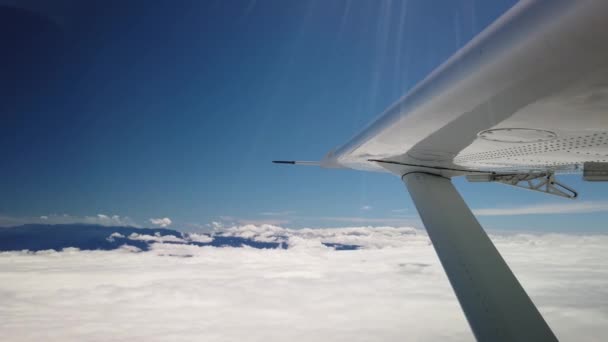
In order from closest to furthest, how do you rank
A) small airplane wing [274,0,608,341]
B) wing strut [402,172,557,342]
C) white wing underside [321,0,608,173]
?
white wing underside [321,0,608,173]
small airplane wing [274,0,608,341]
wing strut [402,172,557,342]

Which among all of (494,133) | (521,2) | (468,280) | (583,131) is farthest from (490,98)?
(468,280)

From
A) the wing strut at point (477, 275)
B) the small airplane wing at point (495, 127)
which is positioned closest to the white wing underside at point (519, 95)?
the small airplane wing at point (495, 127)

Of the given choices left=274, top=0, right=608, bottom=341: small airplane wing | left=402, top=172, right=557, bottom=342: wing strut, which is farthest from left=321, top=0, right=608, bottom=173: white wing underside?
left=402, top=172, right=557, bottom=342: wing strut

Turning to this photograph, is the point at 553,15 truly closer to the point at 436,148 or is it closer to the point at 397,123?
the point at 397,123

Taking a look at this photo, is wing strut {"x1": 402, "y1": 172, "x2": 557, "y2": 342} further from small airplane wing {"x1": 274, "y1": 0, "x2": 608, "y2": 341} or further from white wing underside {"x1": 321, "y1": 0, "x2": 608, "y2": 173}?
white wing underside {"x1": 321, "y1": 0, "x2": 608, "y2": 173}

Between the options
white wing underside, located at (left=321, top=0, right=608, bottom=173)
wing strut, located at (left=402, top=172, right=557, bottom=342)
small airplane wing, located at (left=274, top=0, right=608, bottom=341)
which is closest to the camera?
white wing underside, located at (left=321, top=0, right=608, bottom=173)

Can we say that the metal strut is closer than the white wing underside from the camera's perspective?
No

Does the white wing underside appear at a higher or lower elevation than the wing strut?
higher
